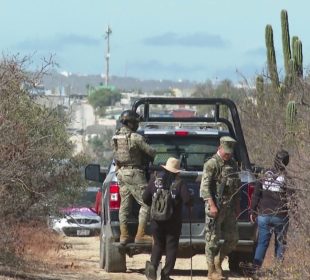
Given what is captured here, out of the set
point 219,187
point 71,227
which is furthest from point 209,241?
point 71,227

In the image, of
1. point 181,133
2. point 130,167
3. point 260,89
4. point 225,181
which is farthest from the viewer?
point 260,89

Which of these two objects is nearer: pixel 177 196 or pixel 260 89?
pixel 177 196

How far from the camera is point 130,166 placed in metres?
→ 13.3

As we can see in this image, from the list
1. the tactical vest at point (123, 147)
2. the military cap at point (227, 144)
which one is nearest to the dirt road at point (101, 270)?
the tactical vest at point (123, 147)

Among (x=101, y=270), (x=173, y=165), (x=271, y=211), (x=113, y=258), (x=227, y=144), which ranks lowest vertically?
(x=101, y=270)

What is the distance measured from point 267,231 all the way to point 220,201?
1031 mm

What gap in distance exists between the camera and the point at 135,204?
43.9ft

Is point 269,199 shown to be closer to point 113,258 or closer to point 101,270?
point 113,258

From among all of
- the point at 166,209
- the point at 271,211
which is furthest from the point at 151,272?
the point at 271,211

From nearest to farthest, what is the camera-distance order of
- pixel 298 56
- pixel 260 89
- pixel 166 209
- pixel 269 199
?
pixel 166 209 → pixel 269 199 → pixel 298 56 → pixel 260 89

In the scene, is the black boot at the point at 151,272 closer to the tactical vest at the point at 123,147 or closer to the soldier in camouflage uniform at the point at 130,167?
the soldier in camouflage uniform at the point at 130,167

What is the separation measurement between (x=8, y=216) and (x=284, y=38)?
1460cm

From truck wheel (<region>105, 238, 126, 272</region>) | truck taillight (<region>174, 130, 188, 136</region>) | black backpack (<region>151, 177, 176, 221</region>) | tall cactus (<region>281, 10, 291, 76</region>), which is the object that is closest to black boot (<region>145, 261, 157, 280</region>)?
black backpack (<region>151, 177, 176, 221</region>)

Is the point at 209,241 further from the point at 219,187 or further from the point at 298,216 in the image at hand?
the point at 298,216
